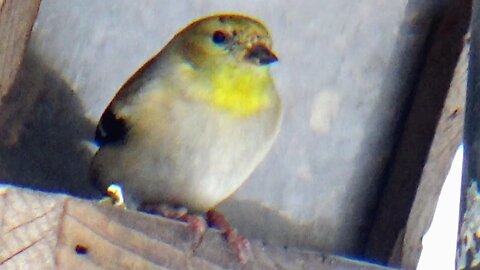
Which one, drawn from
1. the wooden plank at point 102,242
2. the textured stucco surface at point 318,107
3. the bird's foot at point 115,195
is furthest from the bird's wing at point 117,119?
the wooden plank at point 102,242

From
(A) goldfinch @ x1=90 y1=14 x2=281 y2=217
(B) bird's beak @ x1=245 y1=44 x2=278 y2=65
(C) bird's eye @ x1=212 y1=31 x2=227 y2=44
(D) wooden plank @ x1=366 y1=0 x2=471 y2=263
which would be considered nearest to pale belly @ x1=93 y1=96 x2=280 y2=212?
(A) goldfinch @ x1=90 y1=14 x2=281 y2=217

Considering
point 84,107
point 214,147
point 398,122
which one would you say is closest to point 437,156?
point 398,122

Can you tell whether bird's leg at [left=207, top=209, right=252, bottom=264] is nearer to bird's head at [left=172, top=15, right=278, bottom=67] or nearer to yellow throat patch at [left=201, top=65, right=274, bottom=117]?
yellow throat patch at [left=201, top=65, right=274, bottom=117]

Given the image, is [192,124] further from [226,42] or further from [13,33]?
[13,33]

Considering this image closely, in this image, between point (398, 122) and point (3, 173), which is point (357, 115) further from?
point (3, 173)

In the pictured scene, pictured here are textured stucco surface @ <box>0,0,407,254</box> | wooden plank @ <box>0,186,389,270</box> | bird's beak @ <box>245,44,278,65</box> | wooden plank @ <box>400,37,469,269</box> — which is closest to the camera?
wooden plank @ <box>0,186,389,270</box>

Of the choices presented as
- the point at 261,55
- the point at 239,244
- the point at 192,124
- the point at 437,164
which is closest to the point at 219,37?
the point at 261,55
